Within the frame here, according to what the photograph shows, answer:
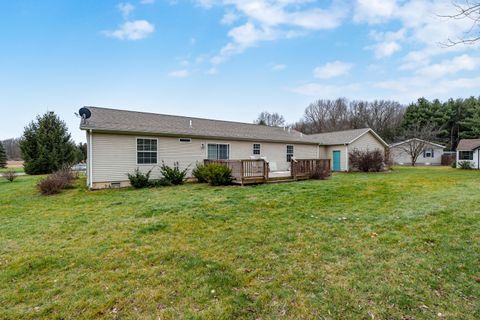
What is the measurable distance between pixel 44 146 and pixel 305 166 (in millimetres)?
21701

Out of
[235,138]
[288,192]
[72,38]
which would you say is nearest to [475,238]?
[288,192]

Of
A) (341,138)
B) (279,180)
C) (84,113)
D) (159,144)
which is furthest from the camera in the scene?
(341,138)

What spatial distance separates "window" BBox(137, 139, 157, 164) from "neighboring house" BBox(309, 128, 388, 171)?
39.6 ft

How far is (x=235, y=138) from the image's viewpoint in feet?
45.0

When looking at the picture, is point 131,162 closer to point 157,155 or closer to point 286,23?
point 157,155

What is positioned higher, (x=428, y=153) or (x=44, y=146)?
(x=44, y=146)

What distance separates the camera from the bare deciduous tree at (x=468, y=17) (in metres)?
2.89

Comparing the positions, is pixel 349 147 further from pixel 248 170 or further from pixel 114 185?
pixel 114 185

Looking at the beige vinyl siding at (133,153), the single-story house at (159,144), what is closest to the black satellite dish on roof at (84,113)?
the single-story house at (159,144)

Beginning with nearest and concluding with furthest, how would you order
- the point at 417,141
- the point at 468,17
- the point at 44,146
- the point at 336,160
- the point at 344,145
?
the point at 468,17
the point at 344,145
the point at 336,160
the point at 44,146
the point at 417,141

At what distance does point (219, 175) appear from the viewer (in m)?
10.3

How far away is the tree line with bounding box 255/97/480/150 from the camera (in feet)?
111

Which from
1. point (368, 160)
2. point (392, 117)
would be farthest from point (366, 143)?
point (392, 117)

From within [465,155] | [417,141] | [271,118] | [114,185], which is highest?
[271,118]
